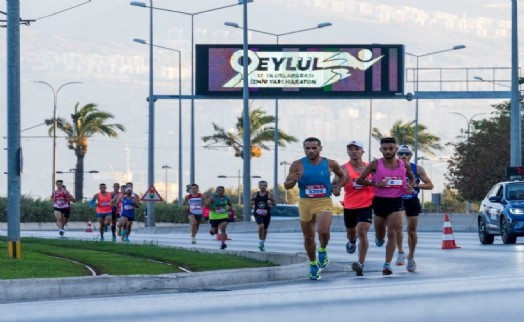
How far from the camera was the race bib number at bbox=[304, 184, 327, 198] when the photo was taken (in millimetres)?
18156

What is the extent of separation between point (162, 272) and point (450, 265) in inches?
177

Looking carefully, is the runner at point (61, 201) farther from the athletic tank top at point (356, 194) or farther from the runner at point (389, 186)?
the runner at point (389, 186)

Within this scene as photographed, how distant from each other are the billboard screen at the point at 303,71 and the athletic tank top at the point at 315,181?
54.5m

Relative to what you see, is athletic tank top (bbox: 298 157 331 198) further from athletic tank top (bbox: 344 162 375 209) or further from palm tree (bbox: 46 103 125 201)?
palm tree (bbox: 46 103 125 201)

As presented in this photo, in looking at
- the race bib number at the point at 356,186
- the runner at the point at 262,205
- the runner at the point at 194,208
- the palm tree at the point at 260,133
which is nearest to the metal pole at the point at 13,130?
the race bib number at the point at 356,186

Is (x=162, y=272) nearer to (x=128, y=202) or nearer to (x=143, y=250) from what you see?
(x=143, y=250)

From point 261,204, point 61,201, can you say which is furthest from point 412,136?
point 261,204

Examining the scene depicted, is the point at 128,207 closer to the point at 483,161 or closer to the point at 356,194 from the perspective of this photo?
the point at 356,194

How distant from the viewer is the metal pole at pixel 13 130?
23.0m

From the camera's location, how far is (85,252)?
26.1m

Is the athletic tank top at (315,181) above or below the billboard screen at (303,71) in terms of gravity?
below

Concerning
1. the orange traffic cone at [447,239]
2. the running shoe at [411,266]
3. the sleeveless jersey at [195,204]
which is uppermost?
the sleeveless jersey at [195,204]

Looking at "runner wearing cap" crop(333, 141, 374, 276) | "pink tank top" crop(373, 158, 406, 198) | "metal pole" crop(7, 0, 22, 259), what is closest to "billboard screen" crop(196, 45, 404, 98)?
"metal pole" crop(7, 0, 22, 259)

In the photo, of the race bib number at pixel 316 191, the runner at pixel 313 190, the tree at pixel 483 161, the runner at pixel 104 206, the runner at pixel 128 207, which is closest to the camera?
the runner at pixel 313 190
